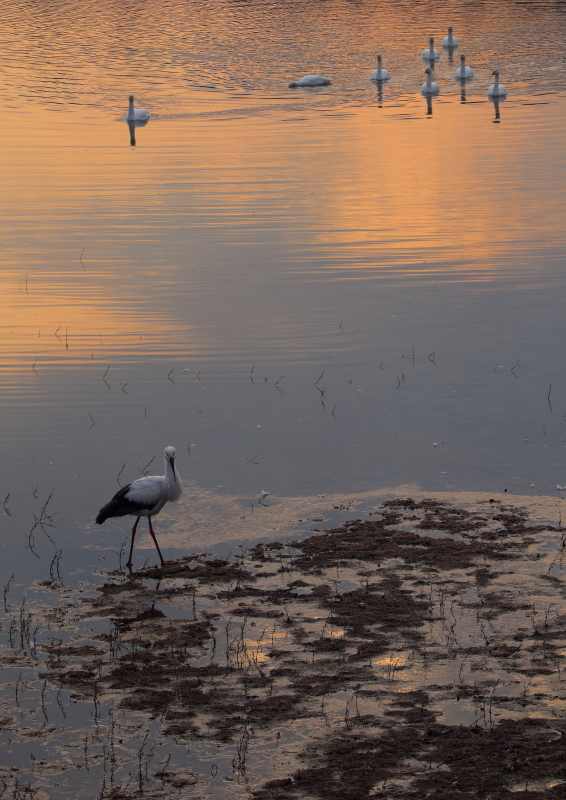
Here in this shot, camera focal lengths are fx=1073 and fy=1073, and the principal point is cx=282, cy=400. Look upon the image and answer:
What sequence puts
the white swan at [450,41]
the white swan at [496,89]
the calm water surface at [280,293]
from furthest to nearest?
the white swan at [450,41]
the white swan at [496,89]
the calm water surface at [280,293]

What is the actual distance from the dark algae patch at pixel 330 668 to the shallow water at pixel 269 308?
1.06 metres

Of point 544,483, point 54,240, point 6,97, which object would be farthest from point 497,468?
point 6,97

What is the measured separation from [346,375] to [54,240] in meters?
10.6

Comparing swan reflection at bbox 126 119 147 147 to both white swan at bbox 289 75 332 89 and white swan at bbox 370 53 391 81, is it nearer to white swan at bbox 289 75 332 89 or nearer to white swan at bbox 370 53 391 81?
white swan at bbox 289 75 332 89

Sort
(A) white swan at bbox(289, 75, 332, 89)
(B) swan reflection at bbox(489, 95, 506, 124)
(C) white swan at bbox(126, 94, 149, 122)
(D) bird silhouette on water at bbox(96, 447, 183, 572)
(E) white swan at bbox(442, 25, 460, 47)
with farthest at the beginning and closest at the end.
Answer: (E) white swan at bbox(442, 25, 460, 47) → (A) white swan at bbox(289, 75, 332, 89) → (B) swan reflection at bbox(489, 95, 506, 124) → (C) white swan at bbox(126, 94, 149, 122) → (D) bird silhouette on water at bbox(96, 447, 183, 572)

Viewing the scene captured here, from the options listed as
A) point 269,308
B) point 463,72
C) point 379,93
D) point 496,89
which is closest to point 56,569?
point 269,308

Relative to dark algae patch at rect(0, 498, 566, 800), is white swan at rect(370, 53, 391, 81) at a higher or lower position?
higher

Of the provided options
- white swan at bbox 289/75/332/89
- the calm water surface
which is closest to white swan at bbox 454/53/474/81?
the calm water surface

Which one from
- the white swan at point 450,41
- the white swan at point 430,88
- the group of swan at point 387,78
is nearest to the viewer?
the group of swan at point 387,78

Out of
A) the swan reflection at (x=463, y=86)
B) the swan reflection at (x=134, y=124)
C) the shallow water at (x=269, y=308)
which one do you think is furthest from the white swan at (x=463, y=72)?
the swan reflection at (x=134, y=124)

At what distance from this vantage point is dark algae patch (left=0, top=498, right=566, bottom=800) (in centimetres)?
725

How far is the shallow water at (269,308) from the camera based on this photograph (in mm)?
12859

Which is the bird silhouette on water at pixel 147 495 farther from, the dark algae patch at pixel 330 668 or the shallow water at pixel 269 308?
the dark algae patch at pixel 330 668

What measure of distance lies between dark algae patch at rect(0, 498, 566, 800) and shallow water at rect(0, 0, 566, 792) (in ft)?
3.47
